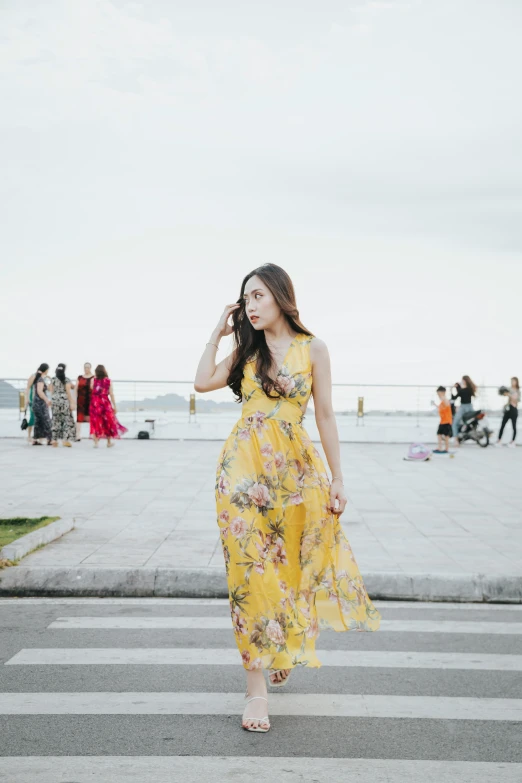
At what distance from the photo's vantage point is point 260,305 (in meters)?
4.02

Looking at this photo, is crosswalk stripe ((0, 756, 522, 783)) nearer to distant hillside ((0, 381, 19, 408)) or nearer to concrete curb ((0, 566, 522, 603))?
concrete curb ((0, 566, 522, 603))

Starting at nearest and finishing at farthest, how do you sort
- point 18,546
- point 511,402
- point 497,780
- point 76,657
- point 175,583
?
point 497,780 < point 76,657 < point 175,583 < point 18,546 < point 511,402

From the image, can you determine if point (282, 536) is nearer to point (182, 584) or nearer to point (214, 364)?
point (214, 364)

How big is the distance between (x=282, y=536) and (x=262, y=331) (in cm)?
95

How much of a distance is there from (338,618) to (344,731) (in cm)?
52

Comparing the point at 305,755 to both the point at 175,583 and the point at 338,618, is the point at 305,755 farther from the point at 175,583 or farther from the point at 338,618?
the point at 175,583

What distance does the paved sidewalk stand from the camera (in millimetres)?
7074

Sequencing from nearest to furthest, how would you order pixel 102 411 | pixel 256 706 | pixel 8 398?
pixel 256 706, pixel 102 411, pixel 8 398

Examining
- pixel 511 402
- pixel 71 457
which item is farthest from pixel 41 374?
pixel 511 402

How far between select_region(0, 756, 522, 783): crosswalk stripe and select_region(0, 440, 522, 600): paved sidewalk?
316 cm

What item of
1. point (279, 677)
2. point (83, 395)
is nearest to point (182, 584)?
point (279, 677)

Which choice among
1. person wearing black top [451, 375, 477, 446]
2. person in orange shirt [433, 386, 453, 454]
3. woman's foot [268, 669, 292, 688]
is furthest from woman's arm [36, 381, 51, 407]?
woman's foot [268, 669, 292, 688]

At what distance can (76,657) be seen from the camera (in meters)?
4.78

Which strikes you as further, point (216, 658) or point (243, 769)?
point (216, 658)
